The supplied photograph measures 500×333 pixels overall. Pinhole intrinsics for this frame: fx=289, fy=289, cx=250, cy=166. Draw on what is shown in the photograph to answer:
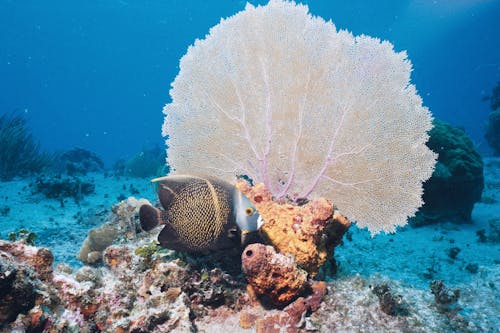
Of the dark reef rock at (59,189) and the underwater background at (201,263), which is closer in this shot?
the underwater background at (201,263)

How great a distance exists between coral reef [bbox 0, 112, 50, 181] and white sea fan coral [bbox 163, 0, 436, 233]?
1129 cm

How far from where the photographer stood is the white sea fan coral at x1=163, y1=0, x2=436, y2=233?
12.0 ft

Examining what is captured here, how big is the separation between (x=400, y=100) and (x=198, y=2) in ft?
318

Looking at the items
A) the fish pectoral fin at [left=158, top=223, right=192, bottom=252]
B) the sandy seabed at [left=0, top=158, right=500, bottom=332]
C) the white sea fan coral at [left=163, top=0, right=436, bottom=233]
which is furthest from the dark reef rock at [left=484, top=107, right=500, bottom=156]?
the fish pectoral fin at [left=158, top=223, right=192, bottom=252]

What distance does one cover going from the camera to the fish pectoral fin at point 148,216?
7.48ft

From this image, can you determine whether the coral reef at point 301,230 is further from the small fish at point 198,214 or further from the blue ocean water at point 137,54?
the blue ocean water at point 137,54

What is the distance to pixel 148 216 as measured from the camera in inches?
90.7

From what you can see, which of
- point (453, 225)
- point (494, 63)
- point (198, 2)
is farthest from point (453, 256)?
point (494, 63)

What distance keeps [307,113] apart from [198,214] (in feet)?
6.91

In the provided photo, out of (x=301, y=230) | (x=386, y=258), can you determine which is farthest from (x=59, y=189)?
(x=386, y=258)

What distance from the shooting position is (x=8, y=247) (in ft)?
7.66

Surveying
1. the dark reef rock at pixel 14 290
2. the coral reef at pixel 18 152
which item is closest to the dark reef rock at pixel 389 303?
the dark reef rock at pixel 14 290

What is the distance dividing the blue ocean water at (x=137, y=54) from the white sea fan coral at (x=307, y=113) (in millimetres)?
43001

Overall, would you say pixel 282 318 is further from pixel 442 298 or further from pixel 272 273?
pixel 442 298
